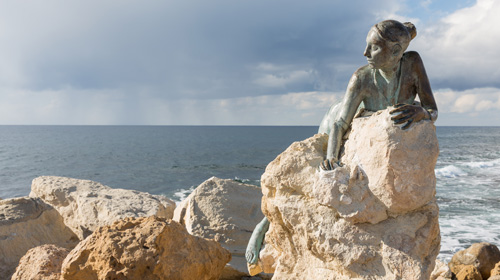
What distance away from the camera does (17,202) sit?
5758 millimetres

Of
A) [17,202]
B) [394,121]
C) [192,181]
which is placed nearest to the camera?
[394,121]

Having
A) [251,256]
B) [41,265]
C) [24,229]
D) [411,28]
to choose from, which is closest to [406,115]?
[411,28]

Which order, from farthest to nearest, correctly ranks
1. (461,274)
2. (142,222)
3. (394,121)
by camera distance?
(461,274) → (142,222) → (394,121)

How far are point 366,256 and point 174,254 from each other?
4.79ft

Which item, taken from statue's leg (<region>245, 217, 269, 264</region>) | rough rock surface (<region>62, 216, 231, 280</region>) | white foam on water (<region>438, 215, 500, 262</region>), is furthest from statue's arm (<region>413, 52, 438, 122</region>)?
white foam on water (<region>438, 215, 500, 262</region>)

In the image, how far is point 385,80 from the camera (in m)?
3.54

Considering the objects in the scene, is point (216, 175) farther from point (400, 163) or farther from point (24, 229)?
point (400, 163)

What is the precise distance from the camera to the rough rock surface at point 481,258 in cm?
687

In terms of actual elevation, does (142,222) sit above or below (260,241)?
above

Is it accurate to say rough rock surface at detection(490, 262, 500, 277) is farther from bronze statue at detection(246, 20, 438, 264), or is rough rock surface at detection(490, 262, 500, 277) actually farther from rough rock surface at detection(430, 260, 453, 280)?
bronze statue at detection(246, 20, 438, 264)

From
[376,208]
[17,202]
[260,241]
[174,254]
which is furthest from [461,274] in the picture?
[17,202]

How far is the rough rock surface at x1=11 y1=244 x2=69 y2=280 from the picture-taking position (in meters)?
3.72

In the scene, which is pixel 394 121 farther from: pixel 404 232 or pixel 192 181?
pixel 192 181

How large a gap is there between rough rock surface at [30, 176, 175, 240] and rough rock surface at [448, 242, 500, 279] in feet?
16.3
